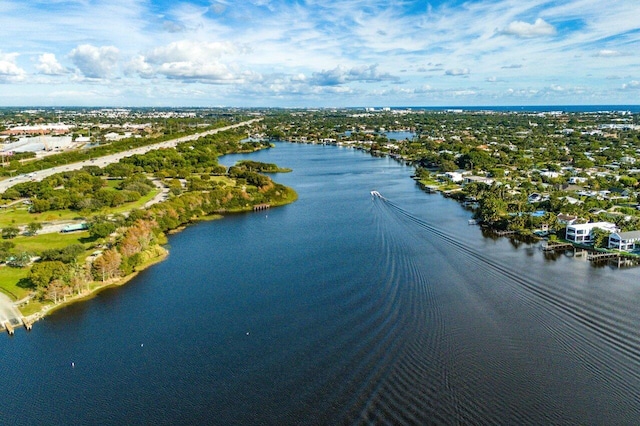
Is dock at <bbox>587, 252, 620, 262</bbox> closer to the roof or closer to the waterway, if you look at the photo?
the waterway

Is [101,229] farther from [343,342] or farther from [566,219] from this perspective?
[566,219]

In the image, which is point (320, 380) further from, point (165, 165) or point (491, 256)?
point (165, 165)

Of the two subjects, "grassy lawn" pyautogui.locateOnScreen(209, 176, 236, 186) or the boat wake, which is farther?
"grassy lawn" pyautogui.locateOnScreen(209, 176, 236, 186)

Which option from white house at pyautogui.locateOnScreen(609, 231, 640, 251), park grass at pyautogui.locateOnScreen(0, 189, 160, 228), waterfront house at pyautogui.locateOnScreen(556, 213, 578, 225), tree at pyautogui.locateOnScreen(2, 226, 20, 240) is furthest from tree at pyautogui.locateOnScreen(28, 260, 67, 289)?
white house at pyautogui.locateOnScreen(609, 231, 640, 251)

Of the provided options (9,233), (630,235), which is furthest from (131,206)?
(630,235)

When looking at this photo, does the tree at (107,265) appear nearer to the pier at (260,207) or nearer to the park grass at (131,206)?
the park grass at (131,206)
